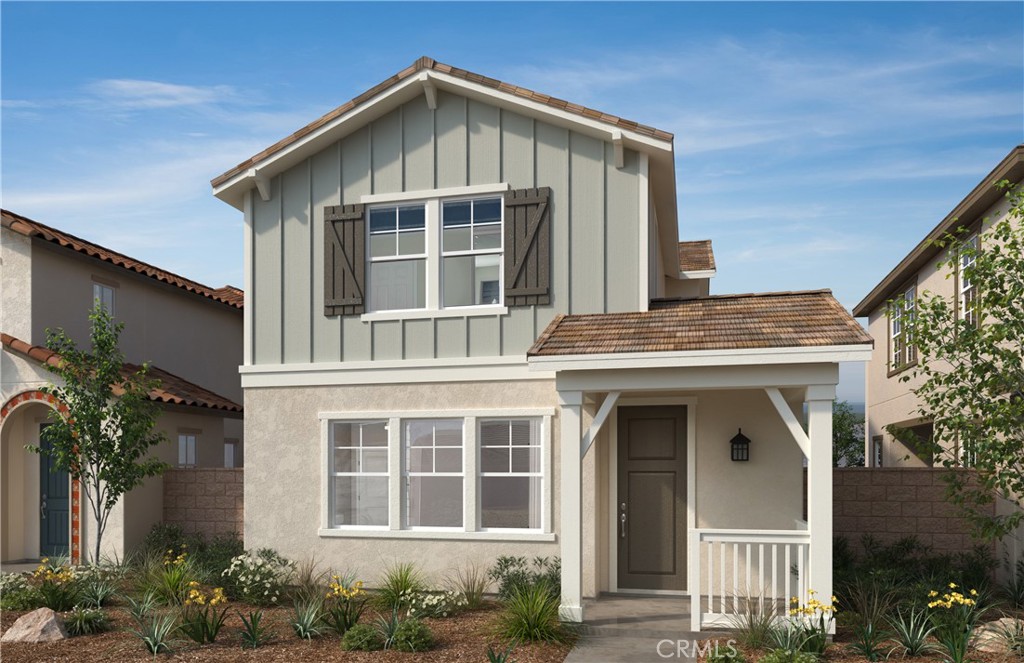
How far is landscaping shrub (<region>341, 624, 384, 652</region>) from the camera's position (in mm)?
9007

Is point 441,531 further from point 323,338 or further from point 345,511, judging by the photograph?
point 323,338

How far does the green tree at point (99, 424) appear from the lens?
12773 millimetres

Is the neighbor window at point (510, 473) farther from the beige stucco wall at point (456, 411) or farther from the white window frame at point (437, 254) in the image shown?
the white window frame at point (437, 254)

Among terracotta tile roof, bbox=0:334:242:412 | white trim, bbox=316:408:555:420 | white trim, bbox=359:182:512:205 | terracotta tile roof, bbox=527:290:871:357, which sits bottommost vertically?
white trim, bbox=316:408:555:420

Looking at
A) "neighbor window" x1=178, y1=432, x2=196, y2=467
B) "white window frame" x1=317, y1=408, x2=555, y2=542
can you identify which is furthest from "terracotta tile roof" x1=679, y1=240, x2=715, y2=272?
"neighbor window" x1=178, y1=432, x2=196, y2=467

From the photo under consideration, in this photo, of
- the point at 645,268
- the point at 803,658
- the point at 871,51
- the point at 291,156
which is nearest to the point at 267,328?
the point at 291,156

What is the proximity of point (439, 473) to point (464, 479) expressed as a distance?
1.49 feet

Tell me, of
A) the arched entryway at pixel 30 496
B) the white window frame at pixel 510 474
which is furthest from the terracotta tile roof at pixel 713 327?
the arched entryway at pixel 30 496

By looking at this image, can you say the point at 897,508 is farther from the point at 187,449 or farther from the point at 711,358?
the point at 187,449

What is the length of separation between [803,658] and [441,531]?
17.2ft

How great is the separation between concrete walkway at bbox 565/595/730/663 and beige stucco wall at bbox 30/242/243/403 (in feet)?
33.7

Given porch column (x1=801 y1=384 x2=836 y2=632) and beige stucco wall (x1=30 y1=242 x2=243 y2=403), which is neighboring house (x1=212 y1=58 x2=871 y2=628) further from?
beige stucco wall (x1=30 y1=242 x2=243 y2=403)

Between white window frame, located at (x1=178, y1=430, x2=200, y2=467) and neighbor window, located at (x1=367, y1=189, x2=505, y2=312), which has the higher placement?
neighbor window, located at (x1=367, y1=189, x2=505, y2=312)

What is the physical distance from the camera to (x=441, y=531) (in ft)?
38.9
